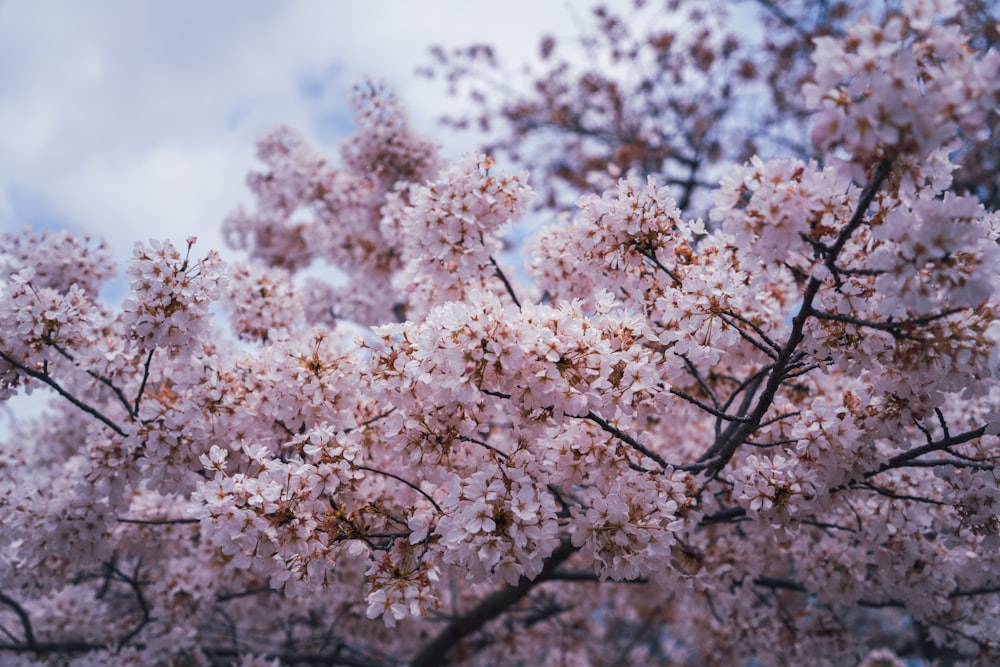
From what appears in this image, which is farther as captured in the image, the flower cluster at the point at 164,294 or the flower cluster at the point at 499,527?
the flower cluster at the point at 164,294

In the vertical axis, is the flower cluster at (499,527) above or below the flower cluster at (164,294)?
below

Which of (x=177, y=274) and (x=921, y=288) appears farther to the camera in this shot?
(x=177, y=274)

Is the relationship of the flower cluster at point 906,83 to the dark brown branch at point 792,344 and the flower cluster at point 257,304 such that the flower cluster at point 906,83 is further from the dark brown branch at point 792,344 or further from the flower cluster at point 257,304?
the flower cluster at point 257,304

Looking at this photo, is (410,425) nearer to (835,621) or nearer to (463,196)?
(463,196)

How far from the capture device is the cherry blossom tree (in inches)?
93.5

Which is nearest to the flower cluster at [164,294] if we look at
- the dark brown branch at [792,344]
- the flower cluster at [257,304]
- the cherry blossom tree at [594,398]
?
the cherry blossom tree at [594,398]

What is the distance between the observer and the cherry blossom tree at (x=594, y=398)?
2.38m

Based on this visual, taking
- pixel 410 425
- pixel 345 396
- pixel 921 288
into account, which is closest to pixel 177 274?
pixel 345 396

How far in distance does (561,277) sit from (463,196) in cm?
94

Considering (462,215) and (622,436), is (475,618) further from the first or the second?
(462,215)

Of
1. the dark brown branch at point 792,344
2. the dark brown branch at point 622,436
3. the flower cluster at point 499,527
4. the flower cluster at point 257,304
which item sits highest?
the flower cluster at point 257,304

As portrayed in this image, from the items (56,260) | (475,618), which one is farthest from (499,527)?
(56,260)

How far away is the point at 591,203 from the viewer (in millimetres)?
3619

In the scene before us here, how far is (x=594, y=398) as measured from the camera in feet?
9.32
